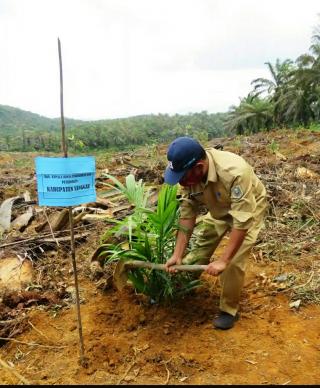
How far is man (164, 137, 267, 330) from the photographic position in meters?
2.45

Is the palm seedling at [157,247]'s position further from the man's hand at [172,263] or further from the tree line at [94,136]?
the tree line at [94,136]

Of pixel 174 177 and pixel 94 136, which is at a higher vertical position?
pixel 174 177

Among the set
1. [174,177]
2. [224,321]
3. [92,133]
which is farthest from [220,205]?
[92,133]

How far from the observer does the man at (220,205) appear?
2.45m

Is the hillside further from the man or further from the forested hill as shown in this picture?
the man

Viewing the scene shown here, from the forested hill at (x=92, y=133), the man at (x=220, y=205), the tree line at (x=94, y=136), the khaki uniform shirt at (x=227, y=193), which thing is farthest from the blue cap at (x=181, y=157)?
the tree line at (x=94, y=136)

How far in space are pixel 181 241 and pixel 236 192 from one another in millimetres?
542

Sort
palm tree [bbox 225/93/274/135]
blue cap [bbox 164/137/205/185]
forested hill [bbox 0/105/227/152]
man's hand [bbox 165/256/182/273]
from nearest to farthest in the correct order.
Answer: blue cap [bbox 164/137/205/185] < man's hand [bbox 165/256/182/273] < palm tree [bbox 225/93/274/135] < forested hill [bbox 0/105/227/152]

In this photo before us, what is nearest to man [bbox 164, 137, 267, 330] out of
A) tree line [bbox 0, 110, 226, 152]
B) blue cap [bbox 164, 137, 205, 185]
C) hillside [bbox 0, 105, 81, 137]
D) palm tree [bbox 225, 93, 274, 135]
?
blue cap [bbox 164, 137, 205, 185]

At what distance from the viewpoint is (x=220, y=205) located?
276cm

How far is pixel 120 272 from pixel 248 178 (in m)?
1.10

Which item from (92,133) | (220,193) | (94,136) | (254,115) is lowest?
(94,136)

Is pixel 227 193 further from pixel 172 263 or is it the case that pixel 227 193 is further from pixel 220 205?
A: pixel 172 263

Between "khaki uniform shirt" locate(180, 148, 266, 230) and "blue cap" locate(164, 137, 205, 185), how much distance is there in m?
0.15
